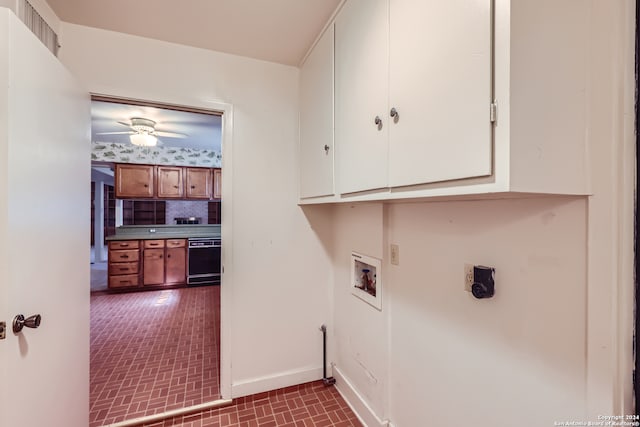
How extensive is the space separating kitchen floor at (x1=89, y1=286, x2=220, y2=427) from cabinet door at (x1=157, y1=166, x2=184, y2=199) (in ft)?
5.92

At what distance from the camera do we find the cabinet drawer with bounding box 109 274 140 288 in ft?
14.4

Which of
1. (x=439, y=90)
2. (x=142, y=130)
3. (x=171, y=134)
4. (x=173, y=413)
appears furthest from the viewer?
(x=171, y=134)

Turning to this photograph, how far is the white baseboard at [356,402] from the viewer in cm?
162

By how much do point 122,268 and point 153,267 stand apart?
16.6 inches

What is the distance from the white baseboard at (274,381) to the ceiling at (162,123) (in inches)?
92.2

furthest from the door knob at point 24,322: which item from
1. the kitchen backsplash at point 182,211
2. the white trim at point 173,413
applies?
the kitchen backsplash at point 182,211

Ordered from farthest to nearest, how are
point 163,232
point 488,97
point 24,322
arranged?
point 163,232 → point 24,322 → point 488,97

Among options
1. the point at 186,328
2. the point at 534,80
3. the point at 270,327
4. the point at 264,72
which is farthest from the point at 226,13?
the point at 186,328

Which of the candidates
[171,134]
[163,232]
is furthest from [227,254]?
[163,232]

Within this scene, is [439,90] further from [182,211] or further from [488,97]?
[182,211]

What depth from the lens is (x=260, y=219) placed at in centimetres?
202

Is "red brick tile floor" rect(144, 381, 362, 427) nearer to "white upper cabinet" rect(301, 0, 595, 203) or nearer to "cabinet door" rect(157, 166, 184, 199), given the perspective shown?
"white upper cabinet" rect(301, 0, 595, 203)

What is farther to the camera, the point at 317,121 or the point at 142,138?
the point at 142,138

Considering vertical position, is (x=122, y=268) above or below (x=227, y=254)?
below
